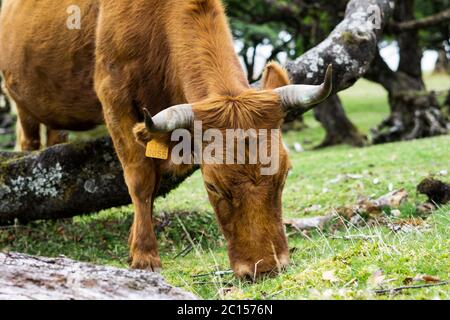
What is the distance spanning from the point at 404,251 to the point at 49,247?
16.9ft

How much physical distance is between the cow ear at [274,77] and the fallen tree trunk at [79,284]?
109 inches

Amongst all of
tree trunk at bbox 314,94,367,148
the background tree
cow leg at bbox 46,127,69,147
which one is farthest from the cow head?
tree trunk at bbox 314,94,367,148

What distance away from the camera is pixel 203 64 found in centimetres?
664

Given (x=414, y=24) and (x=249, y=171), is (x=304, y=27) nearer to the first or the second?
(x=414, y=24)

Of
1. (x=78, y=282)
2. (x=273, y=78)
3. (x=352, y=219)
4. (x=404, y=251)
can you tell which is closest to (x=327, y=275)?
(x=404, y=251)

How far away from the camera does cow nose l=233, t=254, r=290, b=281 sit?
5.57 metres

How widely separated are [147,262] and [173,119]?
1.91 m

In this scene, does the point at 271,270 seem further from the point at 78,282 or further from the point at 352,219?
the point at 352,219

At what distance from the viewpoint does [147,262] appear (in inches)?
287

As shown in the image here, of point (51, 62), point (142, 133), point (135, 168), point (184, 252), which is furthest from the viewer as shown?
point (51, 62)

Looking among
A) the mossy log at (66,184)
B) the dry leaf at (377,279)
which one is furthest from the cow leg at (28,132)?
the dry leaf at (377,279)

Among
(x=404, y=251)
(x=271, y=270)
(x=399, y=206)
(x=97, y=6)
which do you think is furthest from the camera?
(x=399, y=206)

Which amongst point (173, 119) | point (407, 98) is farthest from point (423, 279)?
point (407, 98)

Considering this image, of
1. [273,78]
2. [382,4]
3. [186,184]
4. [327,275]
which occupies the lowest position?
[186,184]
